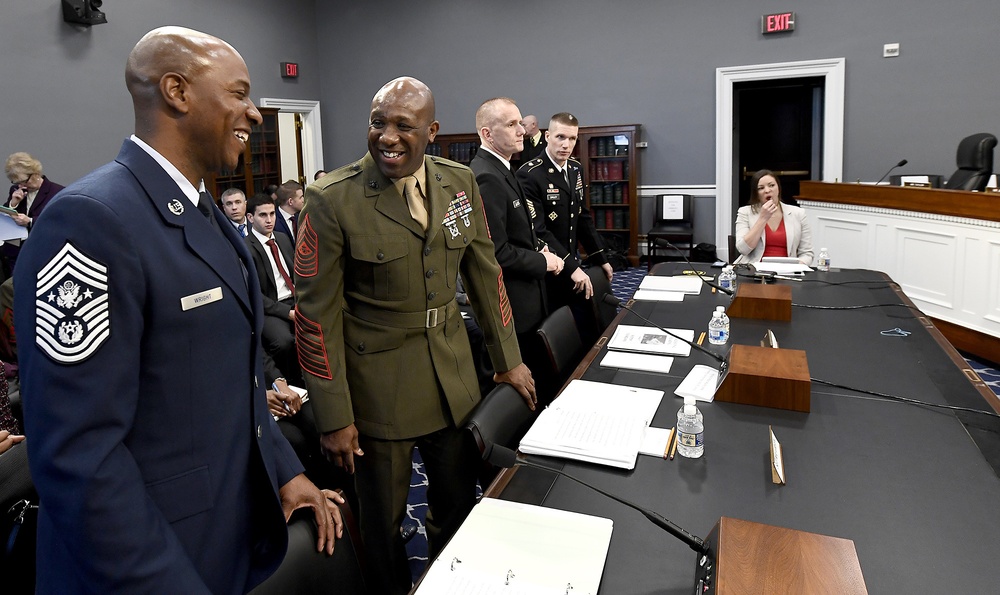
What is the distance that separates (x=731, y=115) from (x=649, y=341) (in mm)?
6189

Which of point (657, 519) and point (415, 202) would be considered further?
point (415, 202)

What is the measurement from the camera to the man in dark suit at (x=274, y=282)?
12.0 feet

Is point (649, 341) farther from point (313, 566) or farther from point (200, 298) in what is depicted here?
point (200, 298)

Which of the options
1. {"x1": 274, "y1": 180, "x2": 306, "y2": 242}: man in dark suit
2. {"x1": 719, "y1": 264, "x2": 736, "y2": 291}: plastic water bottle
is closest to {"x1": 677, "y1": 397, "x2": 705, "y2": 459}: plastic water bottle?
{"x1": 719, "y1": 264, "x2": 736, "y2": 291}: plastic water bottle

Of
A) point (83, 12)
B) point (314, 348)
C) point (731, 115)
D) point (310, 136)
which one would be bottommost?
point (314, 348)

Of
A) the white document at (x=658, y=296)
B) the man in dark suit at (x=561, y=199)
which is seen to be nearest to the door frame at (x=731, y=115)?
the man in dark suit at (x=561, y=199)

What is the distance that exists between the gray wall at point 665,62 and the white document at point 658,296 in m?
5.23

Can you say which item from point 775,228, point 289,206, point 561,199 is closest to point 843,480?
point 561,199

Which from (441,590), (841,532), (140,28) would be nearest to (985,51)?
(841,532)

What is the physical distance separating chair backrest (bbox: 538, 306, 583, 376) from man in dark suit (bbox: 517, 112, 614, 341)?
0.68 m

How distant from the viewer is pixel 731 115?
776 centimetres

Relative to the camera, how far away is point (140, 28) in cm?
698

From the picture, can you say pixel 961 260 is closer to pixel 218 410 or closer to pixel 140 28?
pixel 218 410

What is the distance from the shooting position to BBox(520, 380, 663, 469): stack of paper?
5.13 feet
